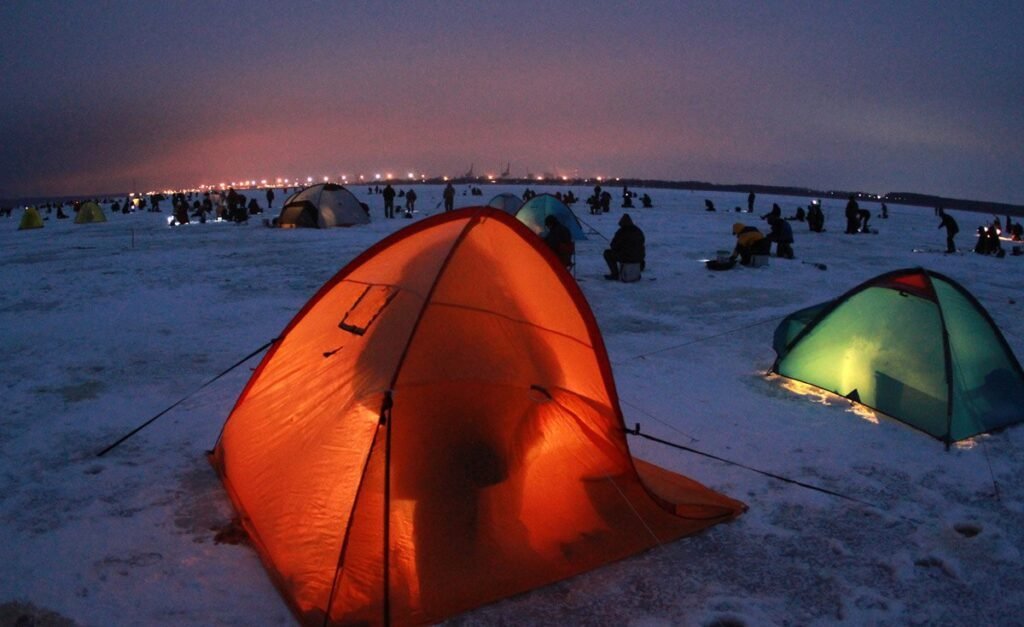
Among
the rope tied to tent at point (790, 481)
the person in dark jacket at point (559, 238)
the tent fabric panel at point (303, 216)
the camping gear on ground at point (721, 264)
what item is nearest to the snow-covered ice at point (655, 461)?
the rope tied to tent at point (790, 481)

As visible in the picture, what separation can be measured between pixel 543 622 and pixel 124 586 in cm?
238

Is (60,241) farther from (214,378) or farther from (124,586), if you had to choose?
(124,586)

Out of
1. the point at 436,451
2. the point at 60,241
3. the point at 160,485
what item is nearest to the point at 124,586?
the point at 160,485

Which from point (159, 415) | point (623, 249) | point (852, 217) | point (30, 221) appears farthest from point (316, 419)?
point (30, 221)

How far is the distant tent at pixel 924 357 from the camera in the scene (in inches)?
209

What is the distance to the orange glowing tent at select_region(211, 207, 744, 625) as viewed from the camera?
3227 millimetres

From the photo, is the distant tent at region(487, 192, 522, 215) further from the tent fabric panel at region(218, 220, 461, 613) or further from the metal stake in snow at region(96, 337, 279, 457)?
the tent fabric panel at region(218, 220, 461, 613)

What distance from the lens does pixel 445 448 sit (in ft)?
11.6

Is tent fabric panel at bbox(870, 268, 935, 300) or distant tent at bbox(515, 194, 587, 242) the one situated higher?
distant tent at bbox(515, 194, 587, 242)

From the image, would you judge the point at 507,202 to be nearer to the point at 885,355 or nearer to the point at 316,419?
the point at 885,355

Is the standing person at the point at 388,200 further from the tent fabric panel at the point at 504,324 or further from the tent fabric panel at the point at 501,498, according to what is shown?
the tent fabric panel at the point at 501,498

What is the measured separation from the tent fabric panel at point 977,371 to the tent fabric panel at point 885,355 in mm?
145

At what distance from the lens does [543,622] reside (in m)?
3.07

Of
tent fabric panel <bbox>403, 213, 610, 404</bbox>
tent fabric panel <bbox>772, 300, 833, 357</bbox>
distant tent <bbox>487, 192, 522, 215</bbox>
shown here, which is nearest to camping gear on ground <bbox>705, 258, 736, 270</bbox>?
tent fabric panel <bbox>772, 300, 833, 357</bbox>
